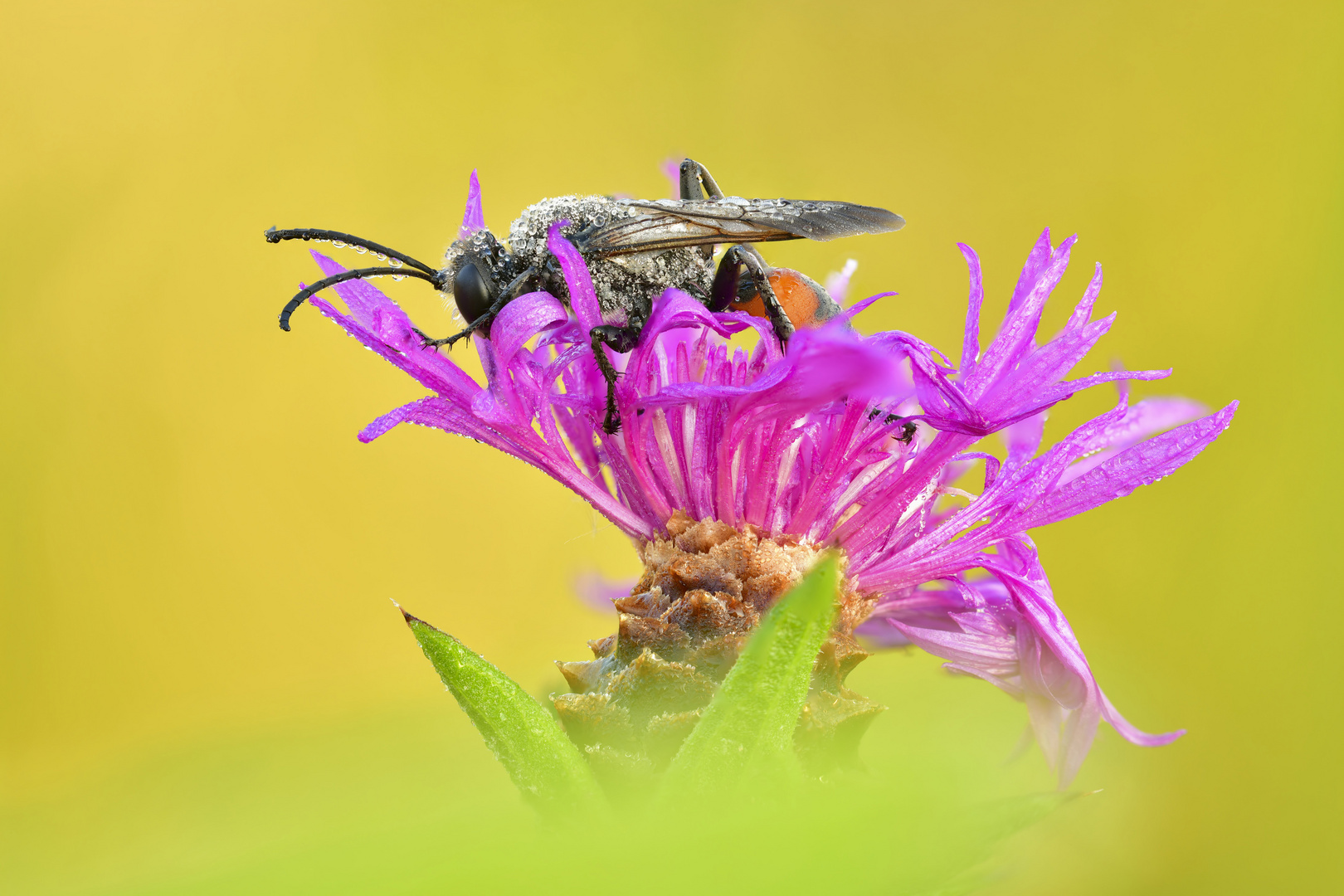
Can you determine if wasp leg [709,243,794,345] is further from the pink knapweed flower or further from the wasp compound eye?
the wasp compound eye

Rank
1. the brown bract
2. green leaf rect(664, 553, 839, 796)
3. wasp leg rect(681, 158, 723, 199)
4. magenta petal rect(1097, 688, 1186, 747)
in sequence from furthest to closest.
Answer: wasp leg rect(681, 158, 723, 199) → magenta petal rect(1097, 688, 1186, 747) → the brown bract → green leaf rect(664, 553, 839, 796)

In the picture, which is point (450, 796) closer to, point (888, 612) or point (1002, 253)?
point (888, 612)

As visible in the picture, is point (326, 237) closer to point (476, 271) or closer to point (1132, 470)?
point (476, 271)

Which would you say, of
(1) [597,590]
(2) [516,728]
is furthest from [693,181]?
(2) [516,728]

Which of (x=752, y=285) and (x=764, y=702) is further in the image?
(x=752, y=285)

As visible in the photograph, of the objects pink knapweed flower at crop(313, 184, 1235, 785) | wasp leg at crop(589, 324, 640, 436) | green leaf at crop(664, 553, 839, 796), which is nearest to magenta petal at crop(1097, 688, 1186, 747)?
pink knapweed flower at crop(313, 184, 1235, 785)

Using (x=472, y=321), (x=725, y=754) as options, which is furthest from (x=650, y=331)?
(x=725, y=754)
